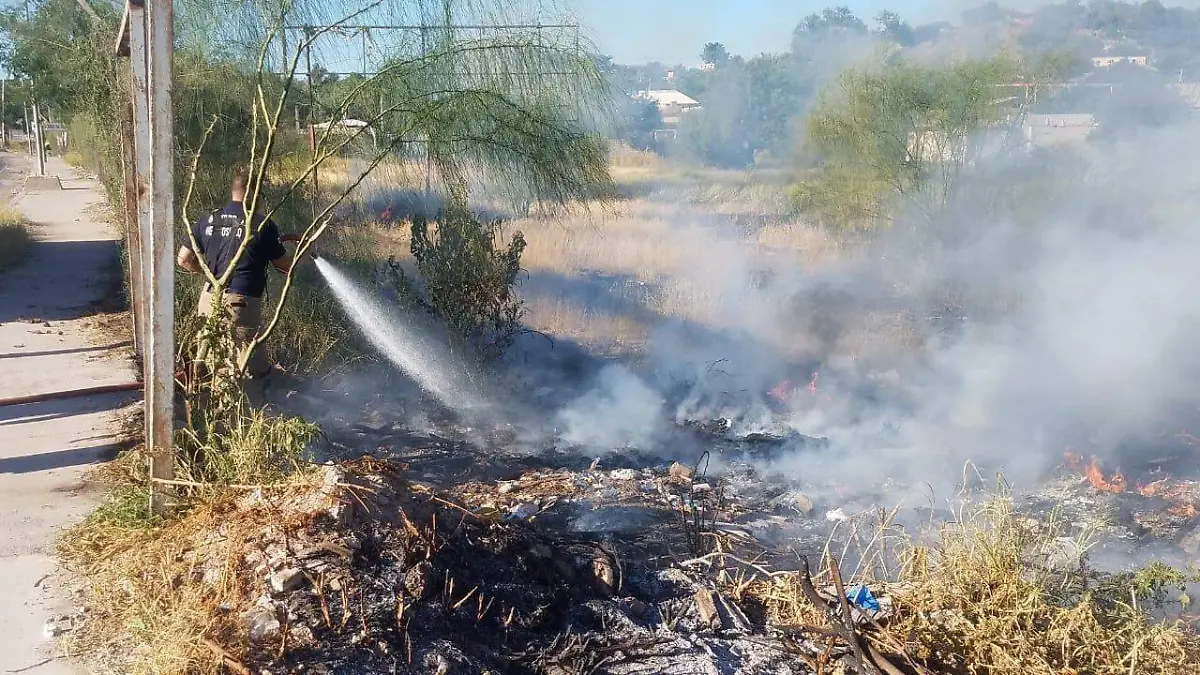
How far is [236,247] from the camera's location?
520 cm

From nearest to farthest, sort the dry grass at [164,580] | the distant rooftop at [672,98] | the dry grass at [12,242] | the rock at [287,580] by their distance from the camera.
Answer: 1. the dry grass at [164,580]
2. the rock at [287,580]
3. the dry grass at [12,242]
4. the distant rooftop at [672,98]

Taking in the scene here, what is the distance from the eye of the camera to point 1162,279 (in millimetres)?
10258

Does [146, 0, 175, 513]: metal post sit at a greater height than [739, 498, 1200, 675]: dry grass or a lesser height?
greater

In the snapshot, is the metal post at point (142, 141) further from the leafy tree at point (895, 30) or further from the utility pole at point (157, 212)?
the leafy tree at point (895, 30)

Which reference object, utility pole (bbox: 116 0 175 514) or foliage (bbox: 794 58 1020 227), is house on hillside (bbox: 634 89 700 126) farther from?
utility pole (bbox: 116 0 175 514)

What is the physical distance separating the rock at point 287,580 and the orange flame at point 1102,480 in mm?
6069

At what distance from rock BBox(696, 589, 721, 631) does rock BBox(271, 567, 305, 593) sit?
1736mm

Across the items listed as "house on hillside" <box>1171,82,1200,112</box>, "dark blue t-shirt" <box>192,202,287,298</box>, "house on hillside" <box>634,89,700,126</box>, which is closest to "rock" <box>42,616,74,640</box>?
"dark blue t-shirt" <box>192,202,287,298</box>

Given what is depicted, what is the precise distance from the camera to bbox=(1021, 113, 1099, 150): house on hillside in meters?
12.4

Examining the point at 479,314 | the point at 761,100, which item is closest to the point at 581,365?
the point at 479,314

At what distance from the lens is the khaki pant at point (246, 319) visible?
543cm

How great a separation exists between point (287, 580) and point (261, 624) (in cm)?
19

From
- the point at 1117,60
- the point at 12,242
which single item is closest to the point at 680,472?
the point at 1117,60

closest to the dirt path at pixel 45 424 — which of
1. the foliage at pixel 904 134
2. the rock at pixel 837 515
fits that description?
the rock at pixel 837 515
